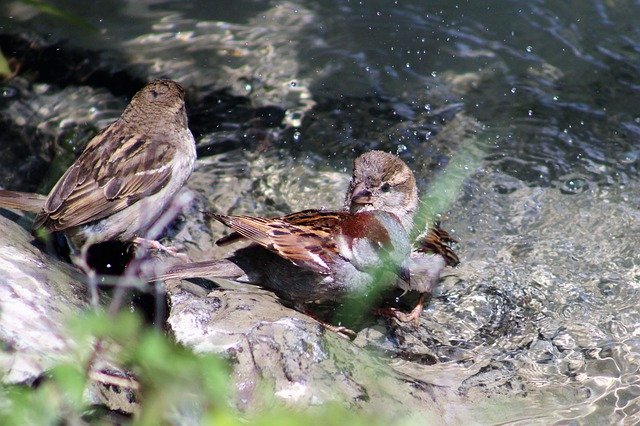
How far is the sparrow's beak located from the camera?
4586 mm

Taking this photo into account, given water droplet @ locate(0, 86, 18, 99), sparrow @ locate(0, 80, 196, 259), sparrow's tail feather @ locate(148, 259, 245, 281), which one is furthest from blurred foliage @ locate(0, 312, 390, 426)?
water droplet @ locate(0, 86, 18, 99)

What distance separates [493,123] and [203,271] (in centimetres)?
293

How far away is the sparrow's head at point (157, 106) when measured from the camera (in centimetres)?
516

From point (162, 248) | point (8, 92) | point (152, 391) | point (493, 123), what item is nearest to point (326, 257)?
point (162, 248)

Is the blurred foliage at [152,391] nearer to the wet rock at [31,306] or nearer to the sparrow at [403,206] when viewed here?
the wet rock at [31,306]

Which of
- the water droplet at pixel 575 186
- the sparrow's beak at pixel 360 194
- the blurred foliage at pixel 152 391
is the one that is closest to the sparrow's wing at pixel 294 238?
the sparrow's beak at pixel 360 194

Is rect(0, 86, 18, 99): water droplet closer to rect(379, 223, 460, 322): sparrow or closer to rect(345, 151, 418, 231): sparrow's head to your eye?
rect(345, 151, 418, 231): sparrow's head

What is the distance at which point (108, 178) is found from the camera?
476 cm

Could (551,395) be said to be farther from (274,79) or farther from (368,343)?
(274,79)

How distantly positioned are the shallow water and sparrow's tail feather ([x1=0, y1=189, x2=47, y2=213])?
1.90m

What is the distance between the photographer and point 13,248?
145 inches

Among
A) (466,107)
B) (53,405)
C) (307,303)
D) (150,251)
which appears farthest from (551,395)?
(466,107)

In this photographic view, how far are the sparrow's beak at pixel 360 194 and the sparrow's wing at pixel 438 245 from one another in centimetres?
37

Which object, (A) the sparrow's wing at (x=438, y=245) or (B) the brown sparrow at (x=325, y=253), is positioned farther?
(A) the sparrow's wing at (x=438, y=245)
